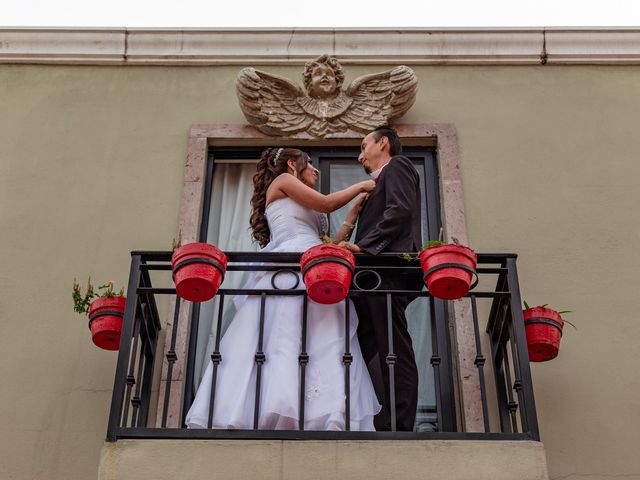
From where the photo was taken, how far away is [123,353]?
542 centimetres

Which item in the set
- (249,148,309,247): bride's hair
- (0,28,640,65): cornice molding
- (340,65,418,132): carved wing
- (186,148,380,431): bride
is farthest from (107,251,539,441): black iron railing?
(0,28,640,65): cornice molding

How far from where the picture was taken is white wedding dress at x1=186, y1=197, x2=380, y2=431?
545cm

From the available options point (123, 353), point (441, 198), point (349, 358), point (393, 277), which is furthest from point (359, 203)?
point (123, 353)

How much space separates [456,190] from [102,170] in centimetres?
238

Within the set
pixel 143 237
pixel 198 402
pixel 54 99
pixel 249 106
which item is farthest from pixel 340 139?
pixel 198 402

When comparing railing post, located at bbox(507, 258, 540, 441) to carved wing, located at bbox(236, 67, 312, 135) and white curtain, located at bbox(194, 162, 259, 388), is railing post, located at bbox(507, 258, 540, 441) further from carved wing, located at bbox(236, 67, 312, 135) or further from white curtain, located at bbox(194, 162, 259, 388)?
carved wing, located at bbox(236, 67, 312, 135)

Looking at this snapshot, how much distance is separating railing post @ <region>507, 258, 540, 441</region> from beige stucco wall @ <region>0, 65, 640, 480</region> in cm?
75

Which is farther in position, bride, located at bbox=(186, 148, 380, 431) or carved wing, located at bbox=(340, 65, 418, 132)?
carved wing, located at bbox=(340, 65, 418, 132)

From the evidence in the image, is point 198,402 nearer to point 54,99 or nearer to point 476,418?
point 476,418

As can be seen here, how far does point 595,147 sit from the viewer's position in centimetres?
739

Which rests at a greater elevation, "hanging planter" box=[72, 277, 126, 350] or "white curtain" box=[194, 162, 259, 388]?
"white curtain" box=[194, 162, 259, 388]

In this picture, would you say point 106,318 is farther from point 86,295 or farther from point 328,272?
point 328,272

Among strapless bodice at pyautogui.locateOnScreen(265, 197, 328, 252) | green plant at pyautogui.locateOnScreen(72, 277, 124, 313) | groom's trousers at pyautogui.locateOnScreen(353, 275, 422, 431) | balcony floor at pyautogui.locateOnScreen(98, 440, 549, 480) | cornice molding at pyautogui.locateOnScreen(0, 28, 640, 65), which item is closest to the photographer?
balcony floor at pyautogui.locateOnScreen(98, 440, 549, 480)

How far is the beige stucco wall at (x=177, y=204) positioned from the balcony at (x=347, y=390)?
285 mm
